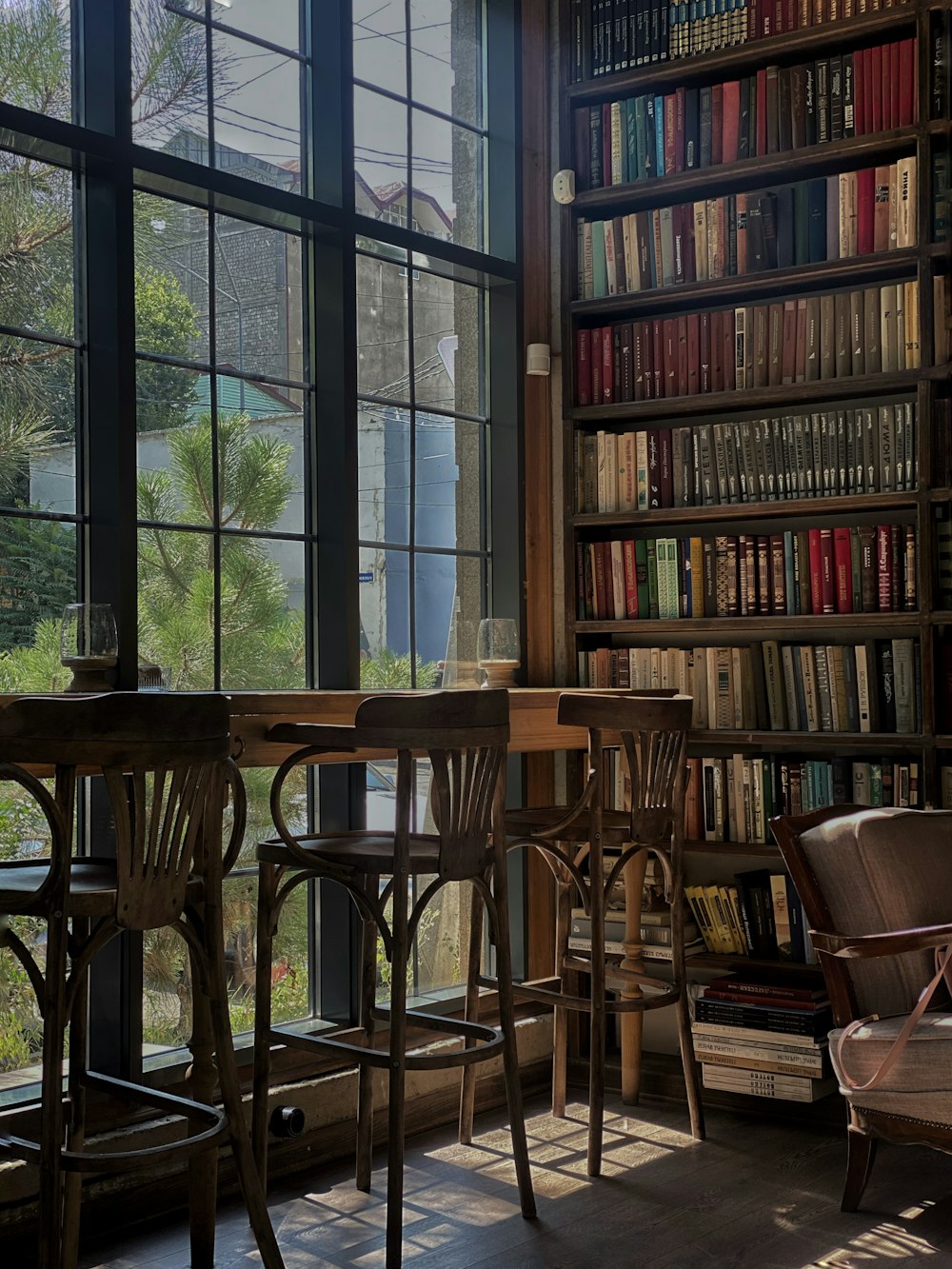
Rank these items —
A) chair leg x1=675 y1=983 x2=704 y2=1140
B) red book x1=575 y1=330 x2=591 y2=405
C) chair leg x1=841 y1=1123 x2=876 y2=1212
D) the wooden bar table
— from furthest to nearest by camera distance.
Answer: red book x1=575 y1=330 x2=591 y2=405
chair leg x1=675 y1=983 x2=704 y2=1140
chair leg x1=841 y1=1123 x2=876 y2=1212
the wooden bar table

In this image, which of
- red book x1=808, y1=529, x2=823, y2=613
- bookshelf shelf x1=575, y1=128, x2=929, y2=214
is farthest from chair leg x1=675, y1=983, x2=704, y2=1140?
bookshelf shelf x1=575, y1=128, x2=929, y2=214

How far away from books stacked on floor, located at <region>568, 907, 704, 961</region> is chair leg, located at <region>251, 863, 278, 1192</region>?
121 centimetres

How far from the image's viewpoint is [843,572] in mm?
3881

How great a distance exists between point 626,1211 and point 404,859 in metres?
1.04

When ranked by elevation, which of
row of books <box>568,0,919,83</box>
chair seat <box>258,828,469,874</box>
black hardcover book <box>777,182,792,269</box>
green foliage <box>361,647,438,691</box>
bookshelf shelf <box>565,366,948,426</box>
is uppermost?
row of books <box>568,0,919,83</box>

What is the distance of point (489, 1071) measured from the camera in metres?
3.97

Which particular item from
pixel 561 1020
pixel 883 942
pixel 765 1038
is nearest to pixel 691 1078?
pixel 765 1038

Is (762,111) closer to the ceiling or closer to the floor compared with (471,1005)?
closer to the ceiling

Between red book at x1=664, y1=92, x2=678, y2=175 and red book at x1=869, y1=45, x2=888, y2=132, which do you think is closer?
red book at x1=869, y1=45, x2=888, y2=132

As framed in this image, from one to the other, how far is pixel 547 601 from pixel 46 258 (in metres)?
1.86

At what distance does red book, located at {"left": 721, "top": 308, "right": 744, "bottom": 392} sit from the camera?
4082 millimetres

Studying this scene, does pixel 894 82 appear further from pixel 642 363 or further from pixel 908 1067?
pixel 908 1067

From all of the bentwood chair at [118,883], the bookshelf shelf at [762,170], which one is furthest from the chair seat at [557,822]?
the bookshelf shelf at [762,170]

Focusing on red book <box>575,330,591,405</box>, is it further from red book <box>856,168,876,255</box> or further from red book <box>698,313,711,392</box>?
red book <box>856,168,876,255</box>
